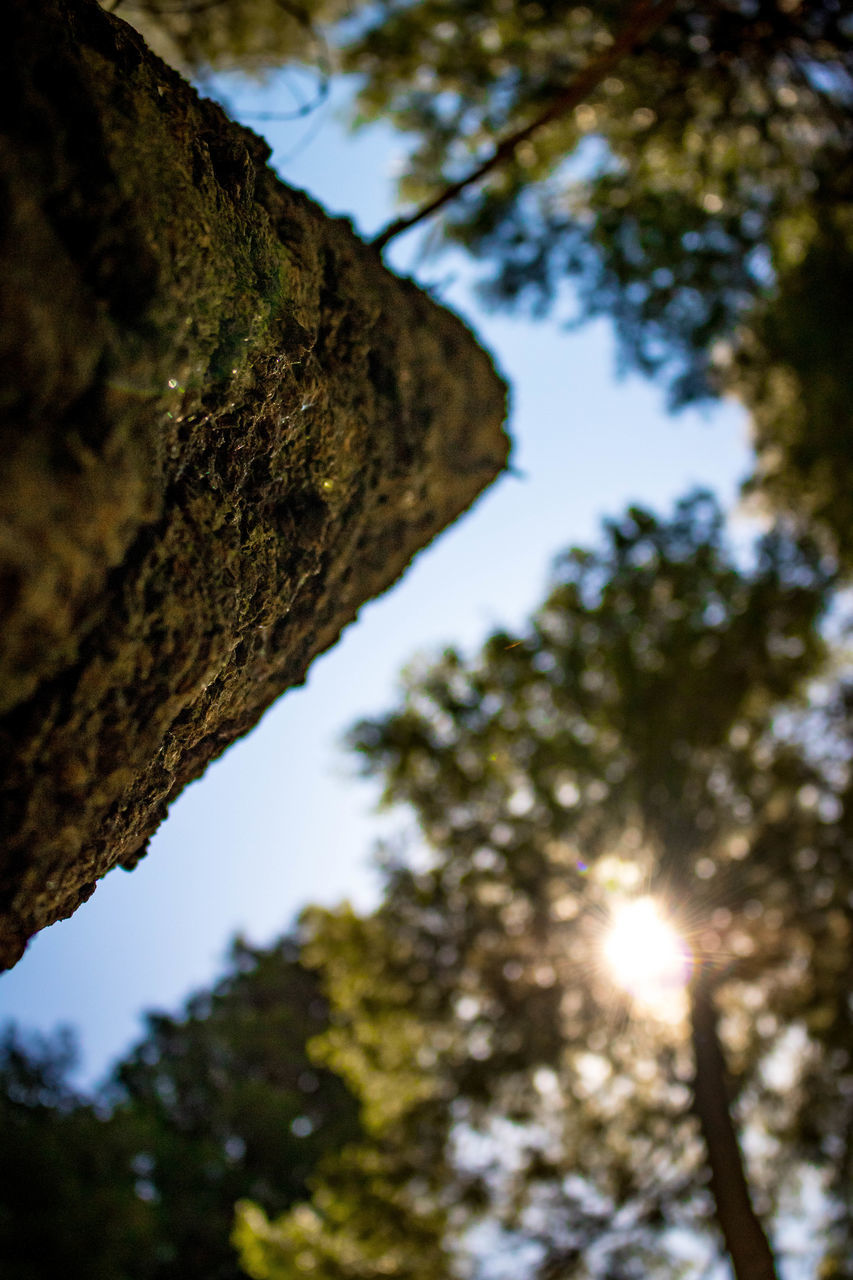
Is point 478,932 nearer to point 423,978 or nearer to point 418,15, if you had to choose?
point 423,978

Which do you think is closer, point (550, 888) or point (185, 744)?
point (185, 744)

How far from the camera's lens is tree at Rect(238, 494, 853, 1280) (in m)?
7.85

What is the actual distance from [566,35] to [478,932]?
9.40 m

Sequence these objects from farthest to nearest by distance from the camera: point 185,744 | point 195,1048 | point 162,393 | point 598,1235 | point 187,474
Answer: point 195,1048 → point 598,1235 → point 185,744 → point 187,474 → point 162,393

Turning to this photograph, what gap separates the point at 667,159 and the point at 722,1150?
9739 millimetres

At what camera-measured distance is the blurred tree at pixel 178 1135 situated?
11781 millimetres

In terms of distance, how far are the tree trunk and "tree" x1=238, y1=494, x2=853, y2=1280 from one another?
21 centimetres

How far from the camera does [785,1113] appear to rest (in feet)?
27.0

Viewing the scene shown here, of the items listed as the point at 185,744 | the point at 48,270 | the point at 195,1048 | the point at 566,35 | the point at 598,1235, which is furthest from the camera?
the point at 195,1048

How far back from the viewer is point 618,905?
28.0ft

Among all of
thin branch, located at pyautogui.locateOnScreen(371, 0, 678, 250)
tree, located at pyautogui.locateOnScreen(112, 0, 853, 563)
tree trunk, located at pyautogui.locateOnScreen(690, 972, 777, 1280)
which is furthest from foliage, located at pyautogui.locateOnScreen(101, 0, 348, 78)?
tree trunk, located at pyautogui.locateOnScreen(690, 972, 777, 1280)

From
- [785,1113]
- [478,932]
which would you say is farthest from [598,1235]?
[478,932]

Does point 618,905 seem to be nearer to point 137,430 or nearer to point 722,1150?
point 722,1150

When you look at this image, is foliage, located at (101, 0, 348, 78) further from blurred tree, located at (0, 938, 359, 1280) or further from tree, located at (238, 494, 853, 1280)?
blurred tree, located at (0, 938, 359, 1280)
